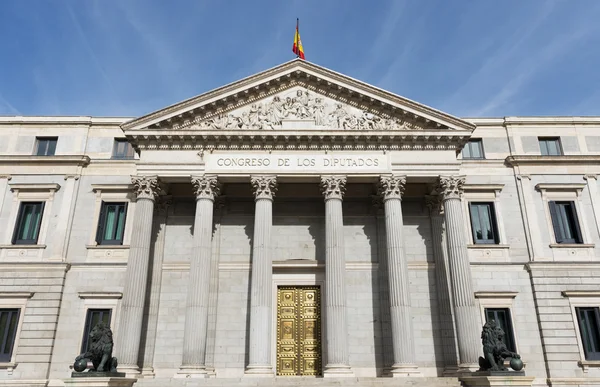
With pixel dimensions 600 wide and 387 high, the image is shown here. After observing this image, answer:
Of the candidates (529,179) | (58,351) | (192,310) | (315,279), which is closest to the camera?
(192,310)

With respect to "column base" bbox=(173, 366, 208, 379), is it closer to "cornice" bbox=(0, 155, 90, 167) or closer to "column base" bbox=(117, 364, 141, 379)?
"column base" bbox=(117, 364, 141, 379)

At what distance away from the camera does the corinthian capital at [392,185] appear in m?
24.8

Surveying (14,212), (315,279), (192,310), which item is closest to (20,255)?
(14,212)

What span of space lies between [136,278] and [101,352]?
14.2 ft

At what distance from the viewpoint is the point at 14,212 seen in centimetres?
2748

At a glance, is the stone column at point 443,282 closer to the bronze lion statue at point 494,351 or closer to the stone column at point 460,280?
the stone column at point 460,280

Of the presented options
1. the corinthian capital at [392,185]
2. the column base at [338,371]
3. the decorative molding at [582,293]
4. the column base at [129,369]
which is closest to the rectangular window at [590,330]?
the decorative molding at [582,293]

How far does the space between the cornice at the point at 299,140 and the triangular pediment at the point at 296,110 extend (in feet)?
0.83

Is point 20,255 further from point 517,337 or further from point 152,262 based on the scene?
point 517,337

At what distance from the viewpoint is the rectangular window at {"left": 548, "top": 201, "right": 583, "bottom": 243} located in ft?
89.8

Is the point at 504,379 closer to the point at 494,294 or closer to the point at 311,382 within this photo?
the point at 311,382

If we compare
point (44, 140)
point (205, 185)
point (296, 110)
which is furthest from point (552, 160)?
point (44, 140)

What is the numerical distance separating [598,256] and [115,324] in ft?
84.1

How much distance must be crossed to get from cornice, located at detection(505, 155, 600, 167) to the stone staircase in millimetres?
13709
